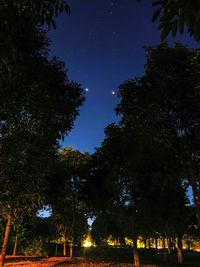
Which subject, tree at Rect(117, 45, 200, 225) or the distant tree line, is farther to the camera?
tree at Rect(117, 45, 200, 225)

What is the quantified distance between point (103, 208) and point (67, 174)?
25.9ft

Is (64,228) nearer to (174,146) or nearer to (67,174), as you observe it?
(67,174)

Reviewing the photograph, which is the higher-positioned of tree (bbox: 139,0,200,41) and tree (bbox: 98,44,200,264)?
tree (bbox: 98,44,200,264)

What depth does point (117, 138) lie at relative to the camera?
25.2 meters

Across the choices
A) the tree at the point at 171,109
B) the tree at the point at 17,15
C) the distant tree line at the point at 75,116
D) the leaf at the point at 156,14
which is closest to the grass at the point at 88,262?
the distant tree line at the point at 75,116

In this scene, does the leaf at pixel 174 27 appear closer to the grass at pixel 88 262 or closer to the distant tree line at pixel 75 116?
the distant tree line at pixel 75 116

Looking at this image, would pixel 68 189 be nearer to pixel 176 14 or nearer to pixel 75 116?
pixel 75 116

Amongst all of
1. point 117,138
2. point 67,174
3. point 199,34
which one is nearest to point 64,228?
point 67,174

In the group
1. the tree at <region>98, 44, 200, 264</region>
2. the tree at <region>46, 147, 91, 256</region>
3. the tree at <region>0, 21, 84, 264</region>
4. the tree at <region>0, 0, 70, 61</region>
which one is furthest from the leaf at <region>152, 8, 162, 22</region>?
the tree at <region>46, 147, 91, 256</region>

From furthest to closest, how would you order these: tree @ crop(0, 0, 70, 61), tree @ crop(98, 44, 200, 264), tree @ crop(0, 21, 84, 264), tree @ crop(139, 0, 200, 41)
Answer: tree @ crop(98, 44, 200, 264) < tree @ crop(0, 21, 84, 264) < tree @ crop(0, 0, 70, 61) < tree @ crop(139, 0, 200, 41)

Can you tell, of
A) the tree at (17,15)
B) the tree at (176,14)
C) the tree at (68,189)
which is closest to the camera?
the tree at (176,14)

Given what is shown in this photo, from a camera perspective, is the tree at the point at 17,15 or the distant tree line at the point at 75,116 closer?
the tree at the point at 17,15

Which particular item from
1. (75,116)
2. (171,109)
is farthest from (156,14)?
(171,109)

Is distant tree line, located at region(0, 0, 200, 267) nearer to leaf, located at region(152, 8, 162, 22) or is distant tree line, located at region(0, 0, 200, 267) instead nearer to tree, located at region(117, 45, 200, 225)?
tree, located at region(117, 45, 200, 225)
